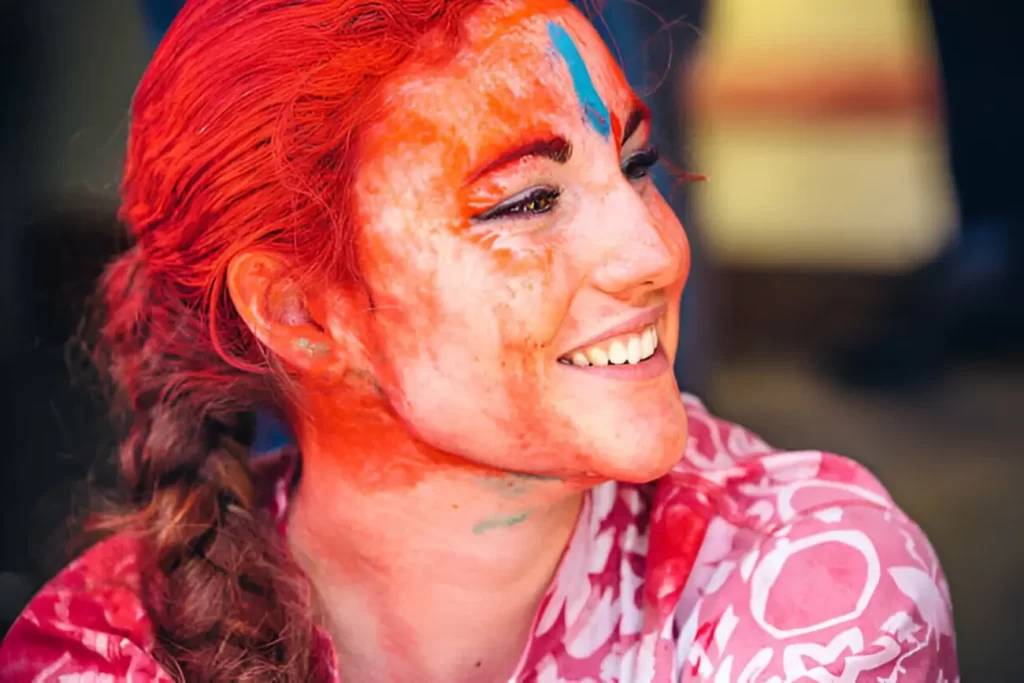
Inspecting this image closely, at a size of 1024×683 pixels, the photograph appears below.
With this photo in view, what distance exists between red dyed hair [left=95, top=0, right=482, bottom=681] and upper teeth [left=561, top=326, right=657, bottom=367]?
20 centimetres

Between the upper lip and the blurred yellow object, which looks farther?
the blurred yellow object

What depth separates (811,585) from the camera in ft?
2.99

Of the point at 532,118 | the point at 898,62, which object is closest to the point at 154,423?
the point at 532,118

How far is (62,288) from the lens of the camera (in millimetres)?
1067

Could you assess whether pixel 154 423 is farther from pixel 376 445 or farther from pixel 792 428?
pixel 792 428

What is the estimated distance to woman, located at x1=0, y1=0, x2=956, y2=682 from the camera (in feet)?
2.77

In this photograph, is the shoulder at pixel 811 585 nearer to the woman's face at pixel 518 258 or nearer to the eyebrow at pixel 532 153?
the woman's face at pixel 518 258

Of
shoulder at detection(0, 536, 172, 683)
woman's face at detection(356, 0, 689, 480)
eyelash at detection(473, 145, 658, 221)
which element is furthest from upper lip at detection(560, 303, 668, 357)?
shoulder at detection(0, 536, 172, 683)

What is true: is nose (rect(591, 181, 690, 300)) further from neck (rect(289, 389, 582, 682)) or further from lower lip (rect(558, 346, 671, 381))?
neck (rect(289, 389, 582, 682))

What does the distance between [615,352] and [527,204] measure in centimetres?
14

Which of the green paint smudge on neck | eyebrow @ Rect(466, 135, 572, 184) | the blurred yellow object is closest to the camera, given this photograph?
eyebrow @ Rect(466, 135, 572, 184)

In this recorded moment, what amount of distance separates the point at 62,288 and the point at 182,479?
24 centimetres

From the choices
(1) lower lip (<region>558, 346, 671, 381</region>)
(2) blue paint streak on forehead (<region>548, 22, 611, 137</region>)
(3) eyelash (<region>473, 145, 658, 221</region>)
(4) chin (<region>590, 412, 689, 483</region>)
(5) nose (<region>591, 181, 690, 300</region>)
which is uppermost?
(2) blue paint streak on forehead (<region>548, 22, 611, 137</region>)

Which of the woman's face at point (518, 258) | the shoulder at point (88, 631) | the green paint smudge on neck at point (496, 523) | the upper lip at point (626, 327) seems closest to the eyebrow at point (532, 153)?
the woman's face at point (518, 258)
